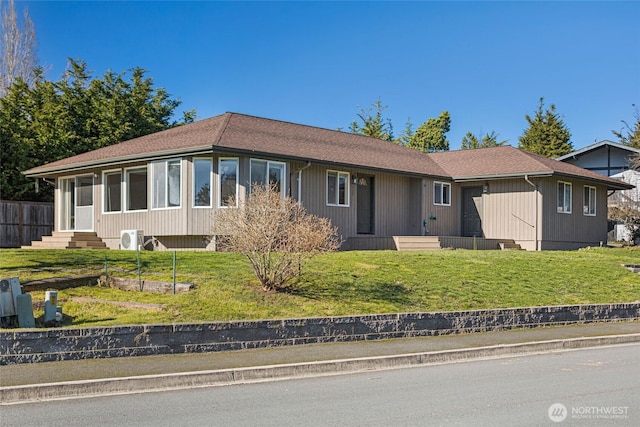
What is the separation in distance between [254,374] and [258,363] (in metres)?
0.46

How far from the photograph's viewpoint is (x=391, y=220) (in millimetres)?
26500

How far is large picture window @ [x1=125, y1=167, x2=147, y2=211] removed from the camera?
22.7 meters

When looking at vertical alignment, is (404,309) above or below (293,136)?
below

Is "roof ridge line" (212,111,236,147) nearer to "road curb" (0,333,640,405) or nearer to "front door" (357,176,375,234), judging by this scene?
"front door" (357,176,375,234)

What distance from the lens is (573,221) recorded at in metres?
29.0

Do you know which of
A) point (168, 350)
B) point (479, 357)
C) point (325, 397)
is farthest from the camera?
point (479, 357)

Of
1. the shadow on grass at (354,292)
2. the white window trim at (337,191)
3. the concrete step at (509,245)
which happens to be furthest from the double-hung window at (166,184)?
the concrete step at (509,245)

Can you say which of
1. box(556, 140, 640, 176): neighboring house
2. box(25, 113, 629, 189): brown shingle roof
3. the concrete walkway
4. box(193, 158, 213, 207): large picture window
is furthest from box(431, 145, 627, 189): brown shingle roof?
the concrete walkway

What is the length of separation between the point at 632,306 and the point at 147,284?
1128cm

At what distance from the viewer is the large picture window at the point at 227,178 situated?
2095 cm

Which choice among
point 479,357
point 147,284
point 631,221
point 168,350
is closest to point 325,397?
point 168,350

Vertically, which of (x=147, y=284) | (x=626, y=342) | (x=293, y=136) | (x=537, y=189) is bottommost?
(x=626, y=342)

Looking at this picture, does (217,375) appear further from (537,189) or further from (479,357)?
(537,189)

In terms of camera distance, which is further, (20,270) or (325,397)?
(20,270)
